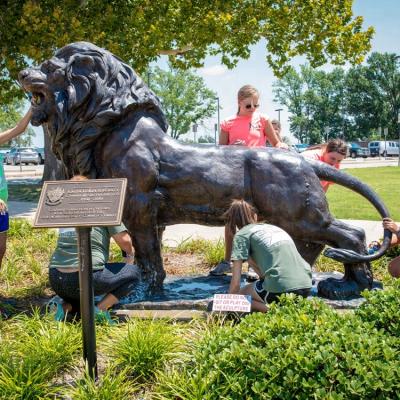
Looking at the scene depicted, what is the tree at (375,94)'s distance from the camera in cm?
7050

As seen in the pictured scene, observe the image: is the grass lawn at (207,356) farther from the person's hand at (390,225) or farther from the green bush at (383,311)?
the person's hand at (390,225)

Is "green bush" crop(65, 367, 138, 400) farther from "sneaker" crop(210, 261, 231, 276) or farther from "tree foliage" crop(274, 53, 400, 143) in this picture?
"tree foliage" crop(274, 53, 400, 143)

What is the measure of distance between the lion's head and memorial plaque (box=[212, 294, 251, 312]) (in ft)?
5.61

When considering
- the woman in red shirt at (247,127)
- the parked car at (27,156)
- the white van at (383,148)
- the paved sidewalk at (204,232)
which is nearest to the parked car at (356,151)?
the white van at (383,148)

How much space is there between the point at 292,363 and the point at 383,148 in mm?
57527

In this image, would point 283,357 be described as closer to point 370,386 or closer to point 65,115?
point 370,386

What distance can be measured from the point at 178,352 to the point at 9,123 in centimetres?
7080

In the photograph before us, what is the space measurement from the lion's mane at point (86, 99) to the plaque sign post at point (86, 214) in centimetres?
132

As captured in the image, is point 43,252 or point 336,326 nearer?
point 336,326

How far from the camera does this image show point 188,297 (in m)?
4.67

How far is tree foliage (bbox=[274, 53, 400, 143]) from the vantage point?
70.8 metres

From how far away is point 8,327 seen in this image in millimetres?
4074

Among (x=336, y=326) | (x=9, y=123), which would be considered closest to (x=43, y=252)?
(x=336, y=326)

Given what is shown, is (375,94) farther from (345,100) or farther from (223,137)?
(223,137)
